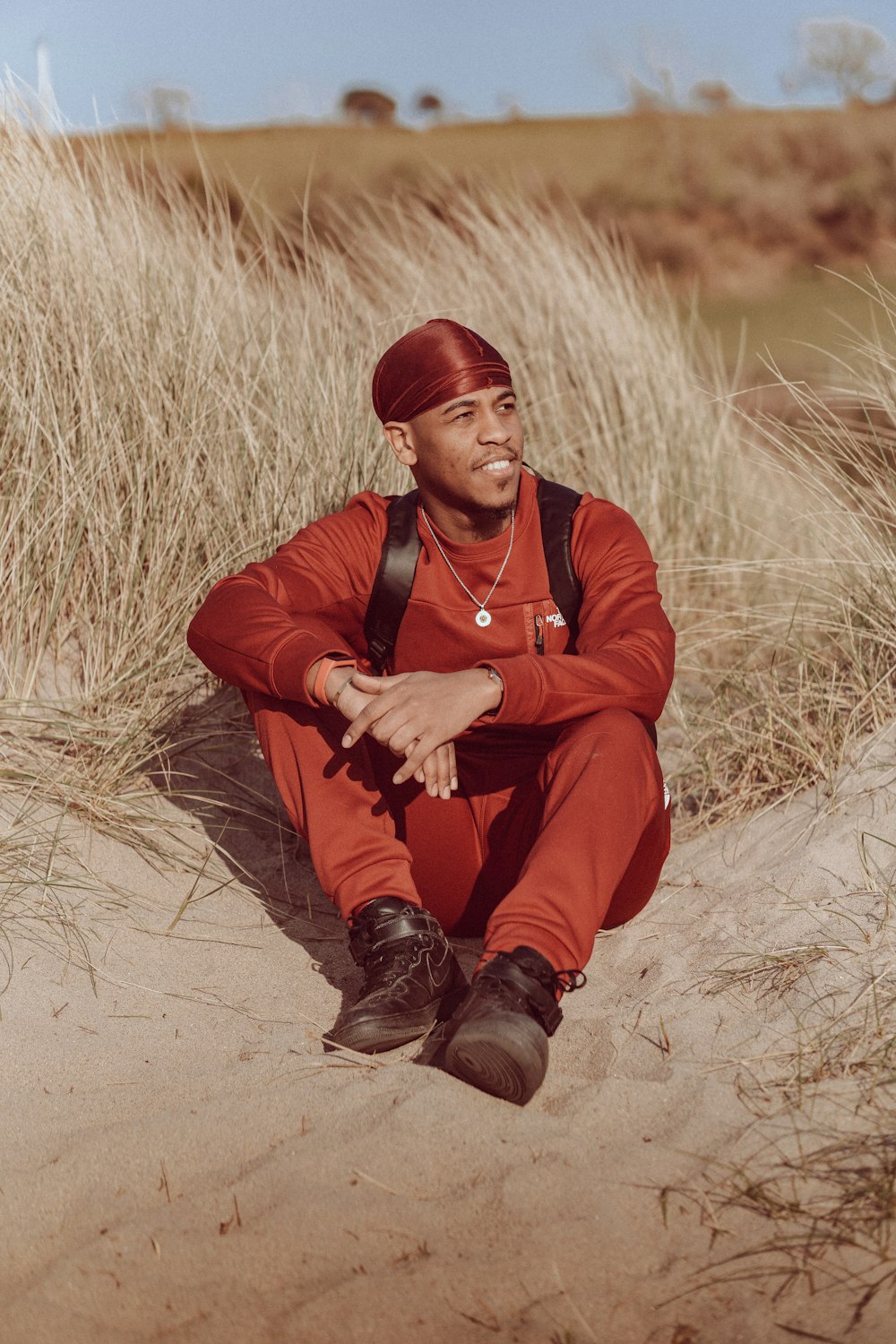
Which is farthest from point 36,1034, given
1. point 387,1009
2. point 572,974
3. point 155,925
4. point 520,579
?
point 520,579

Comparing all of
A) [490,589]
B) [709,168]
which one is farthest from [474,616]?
[709,168]

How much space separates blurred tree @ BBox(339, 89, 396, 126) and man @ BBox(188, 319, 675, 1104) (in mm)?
31442

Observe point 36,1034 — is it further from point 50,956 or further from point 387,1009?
point 387,1009

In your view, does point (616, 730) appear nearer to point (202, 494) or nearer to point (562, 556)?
point (562, 556)

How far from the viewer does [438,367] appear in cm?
276

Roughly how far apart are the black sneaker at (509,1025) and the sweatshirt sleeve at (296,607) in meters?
0.71

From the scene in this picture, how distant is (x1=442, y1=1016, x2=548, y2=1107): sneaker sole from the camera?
6.95 feet

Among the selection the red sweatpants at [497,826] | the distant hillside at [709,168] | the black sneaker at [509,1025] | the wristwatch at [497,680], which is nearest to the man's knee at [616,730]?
the red sweatpants at [497,826]

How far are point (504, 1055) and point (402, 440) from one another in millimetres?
1435

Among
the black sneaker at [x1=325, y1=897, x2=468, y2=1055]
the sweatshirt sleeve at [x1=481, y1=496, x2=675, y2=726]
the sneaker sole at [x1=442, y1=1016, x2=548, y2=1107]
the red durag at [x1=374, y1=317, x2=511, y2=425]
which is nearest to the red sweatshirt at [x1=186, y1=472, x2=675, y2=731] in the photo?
the sweatshirt sleeve at [x1=481, y1=496, x2=675, y2=726]

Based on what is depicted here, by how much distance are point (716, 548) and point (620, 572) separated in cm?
265

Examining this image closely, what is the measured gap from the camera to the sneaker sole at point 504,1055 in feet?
6.95

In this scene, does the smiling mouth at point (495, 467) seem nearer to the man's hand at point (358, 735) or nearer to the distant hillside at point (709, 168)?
the man's hand at point (358, 735)

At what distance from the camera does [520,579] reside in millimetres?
2834
